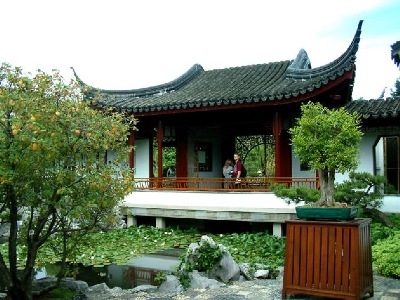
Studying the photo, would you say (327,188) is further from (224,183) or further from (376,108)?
(224,183)

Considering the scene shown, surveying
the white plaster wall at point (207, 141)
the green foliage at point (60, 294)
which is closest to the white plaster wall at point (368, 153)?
the white plaster wall at point (207, 141)

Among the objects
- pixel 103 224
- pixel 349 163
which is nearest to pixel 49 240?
pixel 103 224

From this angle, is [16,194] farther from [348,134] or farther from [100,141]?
[348,134]

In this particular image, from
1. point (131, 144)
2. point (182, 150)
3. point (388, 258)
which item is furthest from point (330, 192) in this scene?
point (182, 150)

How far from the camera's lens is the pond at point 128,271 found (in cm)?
767

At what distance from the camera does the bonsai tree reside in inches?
204

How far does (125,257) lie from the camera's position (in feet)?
30.9

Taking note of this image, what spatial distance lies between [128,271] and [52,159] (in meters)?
4.36

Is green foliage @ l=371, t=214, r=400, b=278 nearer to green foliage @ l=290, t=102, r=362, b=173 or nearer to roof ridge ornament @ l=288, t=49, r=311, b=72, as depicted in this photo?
green foliage @ l=290, t=102, r=362, b=173

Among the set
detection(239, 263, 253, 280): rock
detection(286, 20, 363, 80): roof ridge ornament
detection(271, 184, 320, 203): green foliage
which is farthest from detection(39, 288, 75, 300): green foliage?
detection(286, 20, 363, 80): roof ridge ornament

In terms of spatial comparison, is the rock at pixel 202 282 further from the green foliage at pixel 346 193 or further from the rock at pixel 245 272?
the green foliage at pixel 346 193

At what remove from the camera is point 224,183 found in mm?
12406

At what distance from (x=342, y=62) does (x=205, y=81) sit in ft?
19.0

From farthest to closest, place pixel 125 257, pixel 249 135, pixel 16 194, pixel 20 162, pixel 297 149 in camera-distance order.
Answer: pixel 249 135 < pixel 125 257 < pixel 297 149 < pixel 16 194 < pixel 20 162
